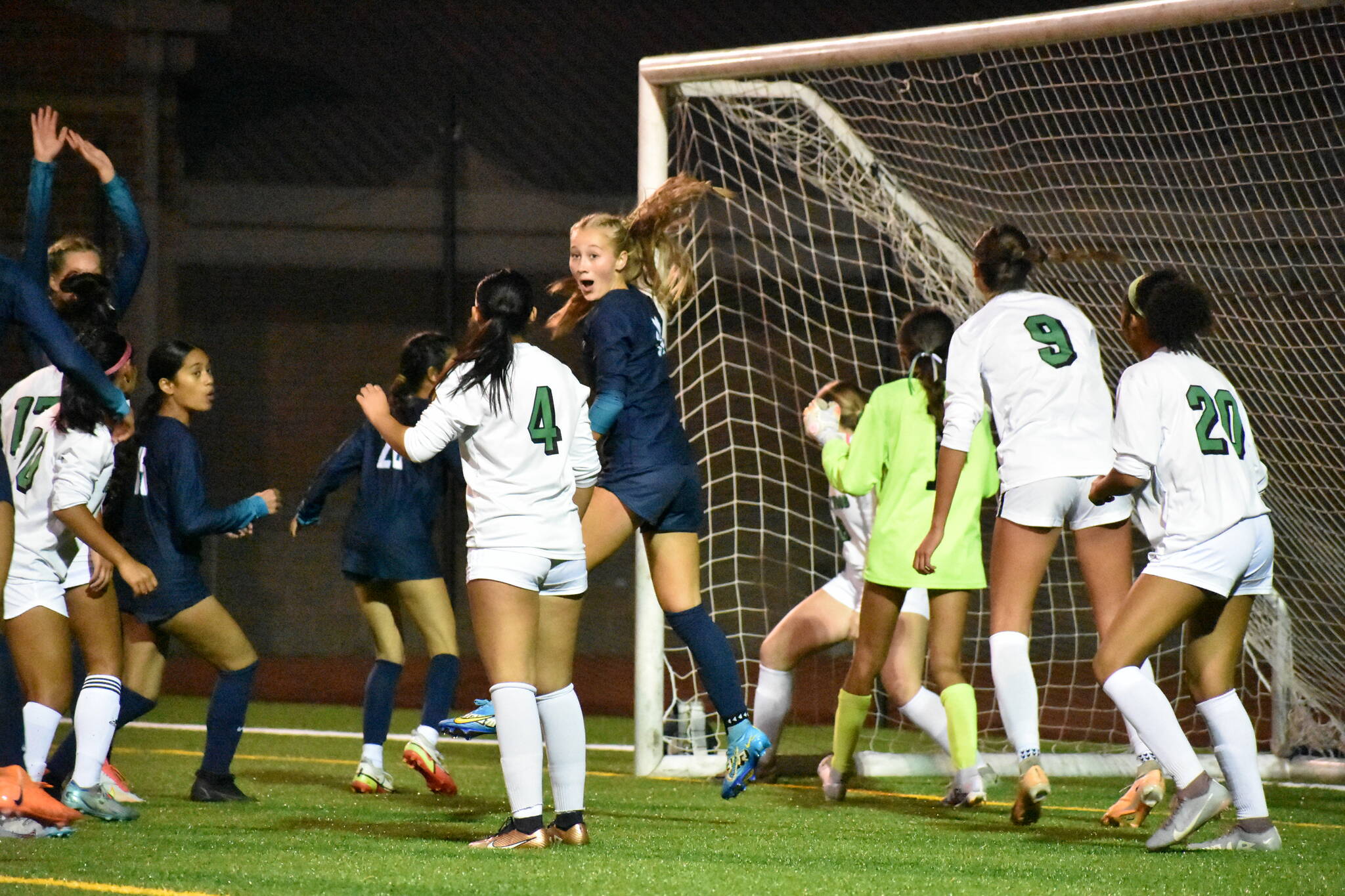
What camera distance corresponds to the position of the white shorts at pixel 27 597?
4.49m

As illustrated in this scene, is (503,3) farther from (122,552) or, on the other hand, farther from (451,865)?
(451,865)

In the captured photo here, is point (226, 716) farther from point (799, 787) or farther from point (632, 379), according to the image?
point (799, 787)

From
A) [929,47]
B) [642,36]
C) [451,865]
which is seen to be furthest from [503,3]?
[451,865]

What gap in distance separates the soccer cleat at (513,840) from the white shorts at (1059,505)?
1.68m

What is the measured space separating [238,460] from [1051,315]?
924 centimetres

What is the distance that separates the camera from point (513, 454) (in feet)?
13.1

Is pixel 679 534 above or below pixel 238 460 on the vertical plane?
below

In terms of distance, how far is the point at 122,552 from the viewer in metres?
4.44

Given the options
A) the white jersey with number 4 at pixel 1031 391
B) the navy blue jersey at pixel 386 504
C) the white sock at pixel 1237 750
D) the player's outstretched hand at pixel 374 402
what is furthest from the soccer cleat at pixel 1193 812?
the navy blue jersey at pixel 386 504

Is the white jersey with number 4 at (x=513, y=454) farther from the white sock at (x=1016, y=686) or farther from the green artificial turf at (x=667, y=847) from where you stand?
the white sock at (x=1016, y=686)

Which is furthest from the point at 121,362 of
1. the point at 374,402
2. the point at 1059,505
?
the point at 1059,505

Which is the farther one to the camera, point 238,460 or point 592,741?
point 238,460

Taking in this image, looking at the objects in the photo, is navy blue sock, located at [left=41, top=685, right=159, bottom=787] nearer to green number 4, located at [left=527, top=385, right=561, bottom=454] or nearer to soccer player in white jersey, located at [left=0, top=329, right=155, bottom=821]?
soccer player in white jersey, located at [left=0, top=329, right=155, bottom=821]

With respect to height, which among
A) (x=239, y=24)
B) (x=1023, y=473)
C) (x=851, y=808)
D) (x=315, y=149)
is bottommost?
(x=851, y=808)
